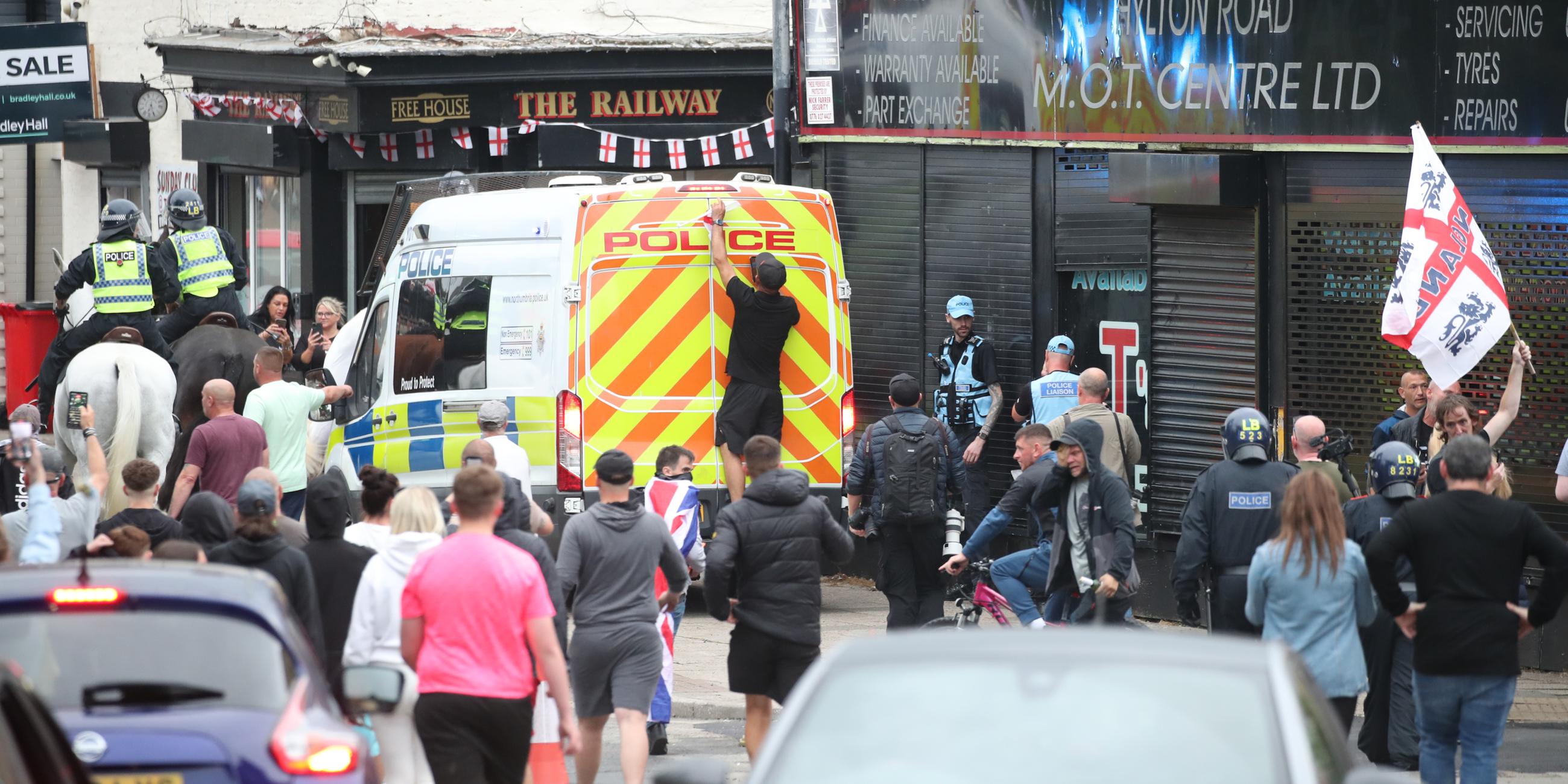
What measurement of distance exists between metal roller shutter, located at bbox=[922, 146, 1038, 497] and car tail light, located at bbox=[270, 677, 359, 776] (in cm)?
1014

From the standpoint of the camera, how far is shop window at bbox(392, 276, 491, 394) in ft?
44.9

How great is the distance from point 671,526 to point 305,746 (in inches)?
191

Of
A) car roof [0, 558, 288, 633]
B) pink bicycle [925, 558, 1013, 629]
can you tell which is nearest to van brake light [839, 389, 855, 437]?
pink bicycle [925, 558, 1013, 629]

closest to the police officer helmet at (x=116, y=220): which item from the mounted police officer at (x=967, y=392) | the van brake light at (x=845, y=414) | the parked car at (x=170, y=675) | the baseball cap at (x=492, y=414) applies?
the baseball cap at (x=492, y=414)

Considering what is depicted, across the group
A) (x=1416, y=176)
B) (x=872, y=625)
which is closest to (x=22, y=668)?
(x=1416, y=176)

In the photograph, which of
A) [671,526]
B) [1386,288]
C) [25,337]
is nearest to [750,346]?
[671,526]

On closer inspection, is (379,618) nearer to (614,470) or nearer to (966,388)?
(614,470)

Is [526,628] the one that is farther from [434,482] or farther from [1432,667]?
[434,482]

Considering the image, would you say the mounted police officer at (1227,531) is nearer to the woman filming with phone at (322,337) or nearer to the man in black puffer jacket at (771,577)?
the man in black puffer jacket at (771,577)

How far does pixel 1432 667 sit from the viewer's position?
823 cm

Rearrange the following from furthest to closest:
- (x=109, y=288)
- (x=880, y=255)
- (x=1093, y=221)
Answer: (x=880, y=255) → (x=1093, y=221) → (x=109, y=288)

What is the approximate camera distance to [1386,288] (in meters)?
12.9

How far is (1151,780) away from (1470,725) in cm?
417

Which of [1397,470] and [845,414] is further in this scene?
[845,414]
